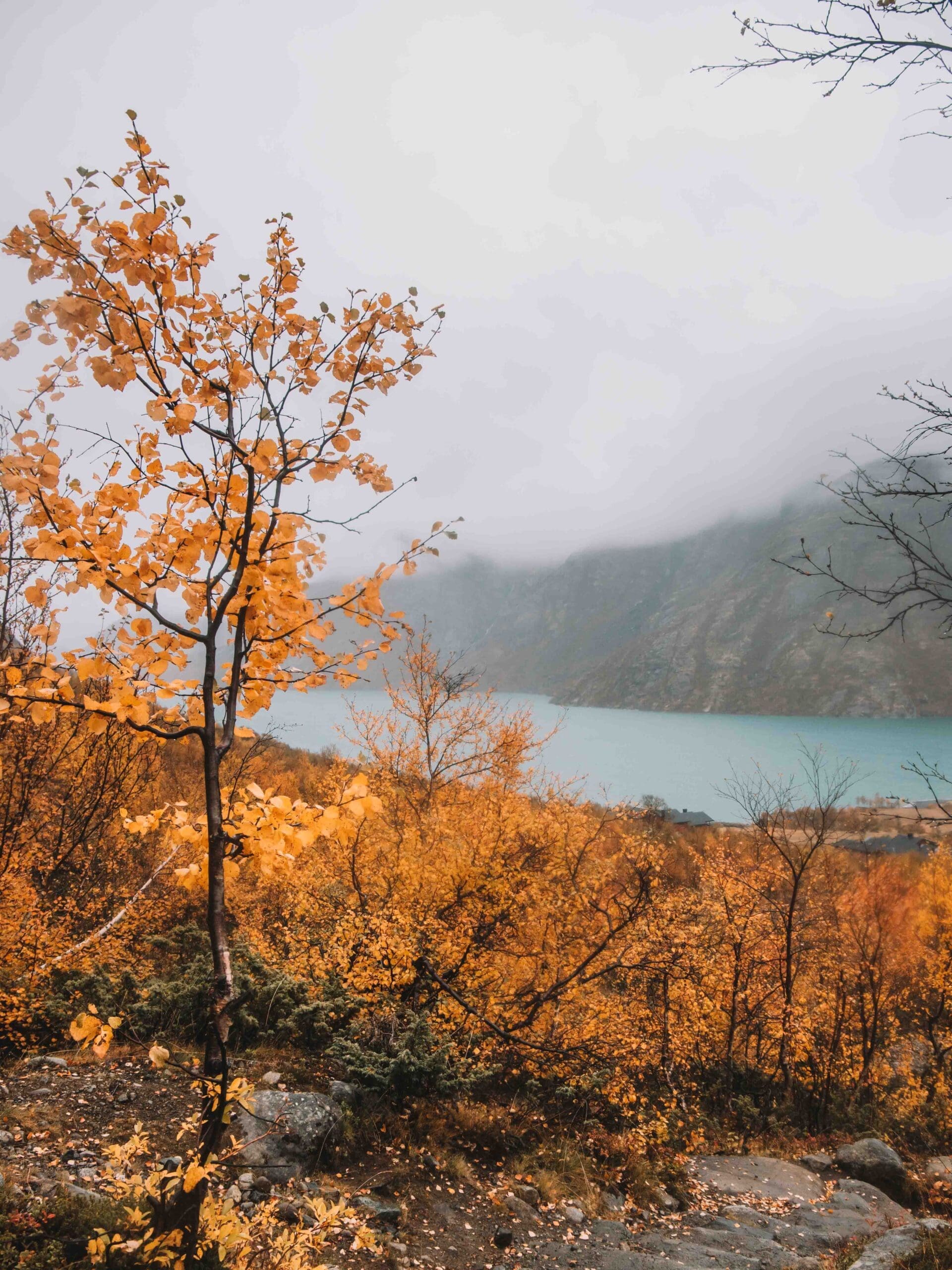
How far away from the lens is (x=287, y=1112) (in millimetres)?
6559

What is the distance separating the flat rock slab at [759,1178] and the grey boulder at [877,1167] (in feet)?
3.12

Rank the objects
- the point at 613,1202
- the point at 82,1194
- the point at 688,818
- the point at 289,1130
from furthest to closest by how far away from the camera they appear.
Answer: the point at 688,818
the point at 613,1202
the point at 289,1130
the point at 82,1194

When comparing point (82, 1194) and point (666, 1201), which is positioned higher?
point (82, 1194)

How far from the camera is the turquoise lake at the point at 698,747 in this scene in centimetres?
7519

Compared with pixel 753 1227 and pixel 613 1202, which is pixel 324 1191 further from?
pixel 753 1227

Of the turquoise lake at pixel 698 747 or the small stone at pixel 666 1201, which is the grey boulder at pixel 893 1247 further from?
the turquoise lake at pixel 698 747

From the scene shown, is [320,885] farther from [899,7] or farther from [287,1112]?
[899,7]

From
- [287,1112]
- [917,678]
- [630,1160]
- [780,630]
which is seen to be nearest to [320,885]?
[287,1112]

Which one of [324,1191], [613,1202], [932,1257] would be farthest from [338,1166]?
[932,1257]

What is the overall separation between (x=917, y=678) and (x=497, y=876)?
586 feet

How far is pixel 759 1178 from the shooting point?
1098cm

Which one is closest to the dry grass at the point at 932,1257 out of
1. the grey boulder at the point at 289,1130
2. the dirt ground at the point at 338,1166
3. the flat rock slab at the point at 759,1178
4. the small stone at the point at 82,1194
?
the dirt ground at the point at 338,1166

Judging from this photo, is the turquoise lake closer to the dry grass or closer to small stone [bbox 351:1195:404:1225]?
the dry grass

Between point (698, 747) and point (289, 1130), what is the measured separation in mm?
109093
